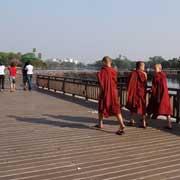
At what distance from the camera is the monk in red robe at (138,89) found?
366 inches

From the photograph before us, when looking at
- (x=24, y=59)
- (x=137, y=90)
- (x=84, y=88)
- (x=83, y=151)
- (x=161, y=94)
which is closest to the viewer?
(x=83, y=151)

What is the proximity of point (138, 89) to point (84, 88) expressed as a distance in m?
7.60

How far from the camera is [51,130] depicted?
916 cm

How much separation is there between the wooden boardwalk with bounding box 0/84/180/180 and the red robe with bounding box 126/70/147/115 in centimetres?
55

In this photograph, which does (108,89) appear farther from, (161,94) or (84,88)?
(84,88)

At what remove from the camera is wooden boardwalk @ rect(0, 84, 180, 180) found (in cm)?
568

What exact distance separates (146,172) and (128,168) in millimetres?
321

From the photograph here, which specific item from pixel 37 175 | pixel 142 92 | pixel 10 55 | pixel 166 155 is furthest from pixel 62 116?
pixel 10 55

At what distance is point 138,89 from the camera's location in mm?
9312

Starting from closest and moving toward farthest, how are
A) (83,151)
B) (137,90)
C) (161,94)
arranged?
(83,151) → (161,94) → (137,90)

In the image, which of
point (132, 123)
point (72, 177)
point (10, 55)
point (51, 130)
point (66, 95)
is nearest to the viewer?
point (72, 177)

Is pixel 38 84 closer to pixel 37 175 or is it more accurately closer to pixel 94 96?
pixel 94 96

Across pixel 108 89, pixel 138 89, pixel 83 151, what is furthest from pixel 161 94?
pixel 83 151

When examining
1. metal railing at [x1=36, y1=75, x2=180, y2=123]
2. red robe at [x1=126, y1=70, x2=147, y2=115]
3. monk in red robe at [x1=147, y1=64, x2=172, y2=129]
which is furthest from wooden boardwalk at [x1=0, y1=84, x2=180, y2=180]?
metal railing at [x1=36, y1=75, x2=180, y2=123]
